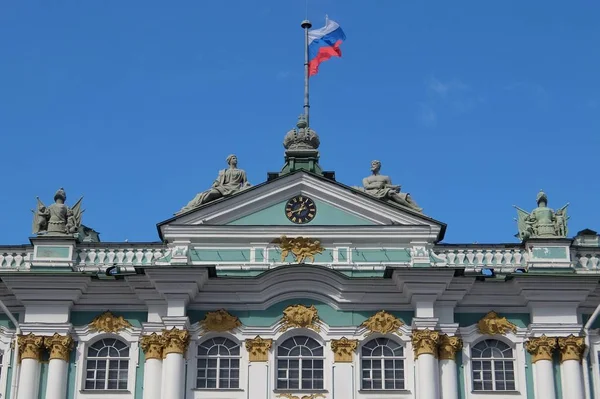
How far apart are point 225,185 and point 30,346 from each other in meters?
6.66

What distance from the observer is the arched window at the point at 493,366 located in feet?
103

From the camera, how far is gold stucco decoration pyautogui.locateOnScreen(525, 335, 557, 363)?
103ft

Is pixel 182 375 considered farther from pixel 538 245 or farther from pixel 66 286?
pixel 538 245

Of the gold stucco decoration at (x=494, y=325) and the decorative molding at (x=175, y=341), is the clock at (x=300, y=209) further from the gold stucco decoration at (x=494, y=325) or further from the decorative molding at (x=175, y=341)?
the gold stucco decoration at (x=494, y=325)

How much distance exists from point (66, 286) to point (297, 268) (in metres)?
5.92

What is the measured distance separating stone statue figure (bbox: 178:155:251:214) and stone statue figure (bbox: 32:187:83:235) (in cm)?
294

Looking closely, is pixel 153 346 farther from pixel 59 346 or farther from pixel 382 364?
pixel 382 364

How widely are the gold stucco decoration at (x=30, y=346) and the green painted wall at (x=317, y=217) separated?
5.80 metres

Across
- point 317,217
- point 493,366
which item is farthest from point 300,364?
point 493,366

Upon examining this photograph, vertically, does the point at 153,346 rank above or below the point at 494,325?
below

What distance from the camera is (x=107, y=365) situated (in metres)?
31.8

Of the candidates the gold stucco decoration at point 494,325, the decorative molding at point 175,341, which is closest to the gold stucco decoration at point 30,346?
the decorative molding at point 175,341

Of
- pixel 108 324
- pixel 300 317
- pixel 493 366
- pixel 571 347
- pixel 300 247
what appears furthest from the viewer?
pixel 300 247

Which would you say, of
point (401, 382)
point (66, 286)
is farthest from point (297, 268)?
point (66, 286)
